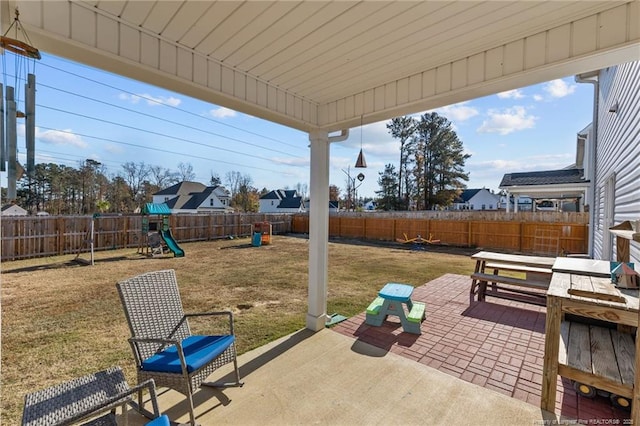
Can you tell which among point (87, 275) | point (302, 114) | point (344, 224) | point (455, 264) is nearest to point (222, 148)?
point (344, 224)

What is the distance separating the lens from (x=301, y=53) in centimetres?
243

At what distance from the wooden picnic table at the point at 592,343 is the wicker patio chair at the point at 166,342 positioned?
268 cm

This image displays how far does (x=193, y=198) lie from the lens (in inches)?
1250

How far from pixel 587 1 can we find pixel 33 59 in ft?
10.8

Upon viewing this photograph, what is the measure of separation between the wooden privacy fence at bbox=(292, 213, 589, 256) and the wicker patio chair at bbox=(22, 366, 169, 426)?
12359 millimetres

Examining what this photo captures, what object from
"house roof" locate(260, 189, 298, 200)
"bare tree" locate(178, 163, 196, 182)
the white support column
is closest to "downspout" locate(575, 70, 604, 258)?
the white support column

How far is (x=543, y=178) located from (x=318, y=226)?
39.0 ft

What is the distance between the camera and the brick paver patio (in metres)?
2.48

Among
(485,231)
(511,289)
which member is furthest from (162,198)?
(511,289)

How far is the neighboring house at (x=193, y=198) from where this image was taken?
3089cm

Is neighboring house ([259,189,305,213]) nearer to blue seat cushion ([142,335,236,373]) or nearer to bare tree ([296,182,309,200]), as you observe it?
bare tree ([296,182,309,200])

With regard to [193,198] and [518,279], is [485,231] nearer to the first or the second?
[518,279]

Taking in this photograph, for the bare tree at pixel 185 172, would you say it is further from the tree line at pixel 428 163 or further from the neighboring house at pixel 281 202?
the tree line at pixel 428 163

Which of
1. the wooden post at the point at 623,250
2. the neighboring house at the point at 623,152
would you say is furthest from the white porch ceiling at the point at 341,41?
the wooden post at the point at 623,250
